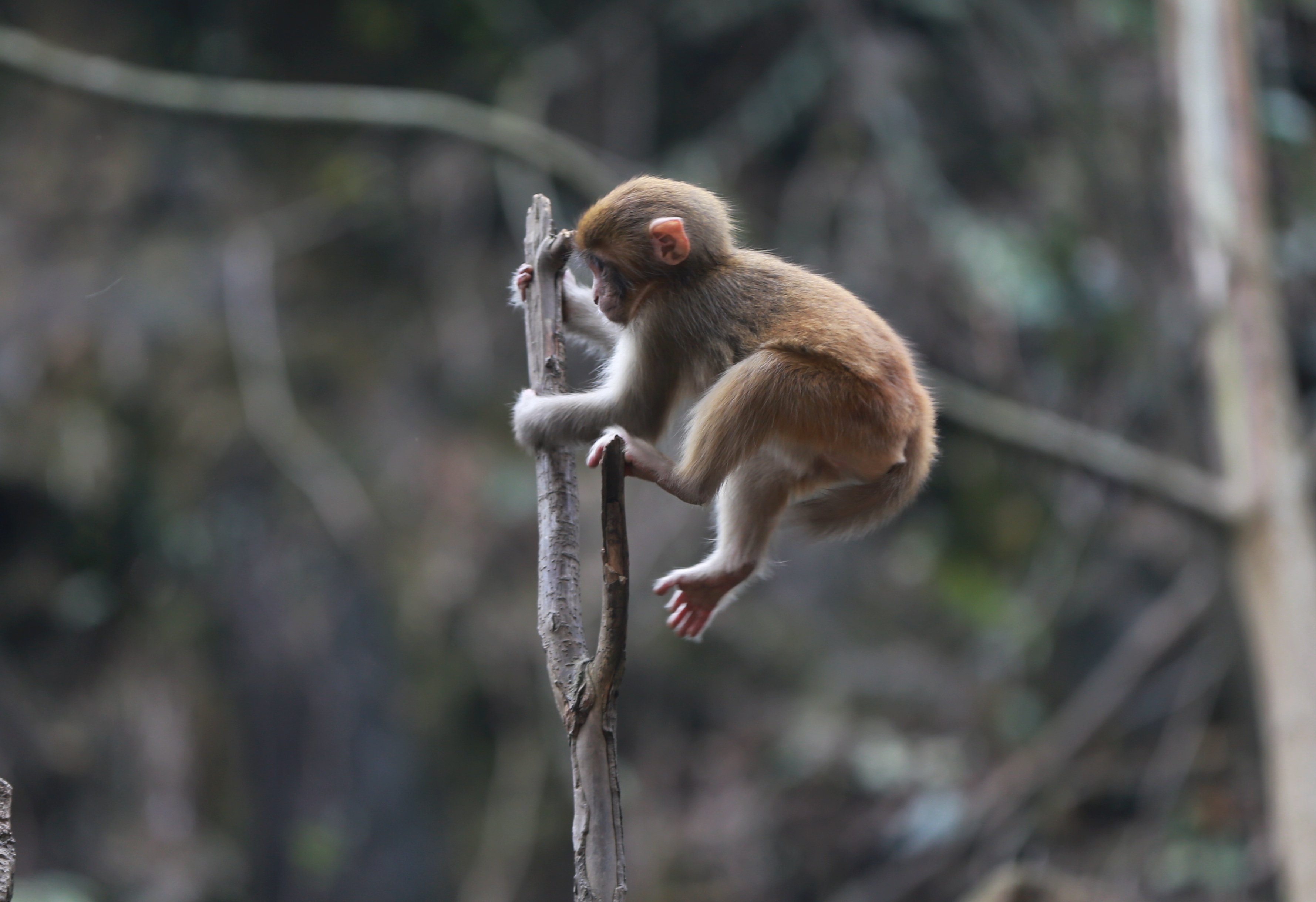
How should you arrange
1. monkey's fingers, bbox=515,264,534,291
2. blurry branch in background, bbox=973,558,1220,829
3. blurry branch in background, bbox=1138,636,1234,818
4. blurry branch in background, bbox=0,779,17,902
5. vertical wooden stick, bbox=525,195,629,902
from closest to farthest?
blurry branch in background, bbox=0,779,17,902
vertical wooden stick, bbox=525,195,629,902
monkey's fingers, bbox=515,264,534,291
blurry branch in background, bbox=973,558,1220,829
blurry branch in background, bbox=1138,636,1234,818

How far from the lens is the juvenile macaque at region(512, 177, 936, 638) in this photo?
3238 millimetres

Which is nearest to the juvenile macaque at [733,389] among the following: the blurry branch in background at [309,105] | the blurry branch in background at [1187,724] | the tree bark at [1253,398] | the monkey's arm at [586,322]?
the monkey's arm at [586,322]

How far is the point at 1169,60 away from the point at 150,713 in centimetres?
878

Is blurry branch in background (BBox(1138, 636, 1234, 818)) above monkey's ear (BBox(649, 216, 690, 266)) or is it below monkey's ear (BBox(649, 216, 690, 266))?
below

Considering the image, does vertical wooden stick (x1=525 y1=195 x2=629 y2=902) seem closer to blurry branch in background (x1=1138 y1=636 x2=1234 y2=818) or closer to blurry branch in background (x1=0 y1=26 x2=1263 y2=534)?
blurry branch in background (x1=0 y1=26 x2=1263 y2=534)

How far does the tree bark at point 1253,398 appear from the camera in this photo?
6180 millimetres

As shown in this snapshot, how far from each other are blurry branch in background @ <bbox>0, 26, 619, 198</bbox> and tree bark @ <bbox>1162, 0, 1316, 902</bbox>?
363 centimetres

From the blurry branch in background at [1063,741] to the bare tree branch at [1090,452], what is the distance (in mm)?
1550

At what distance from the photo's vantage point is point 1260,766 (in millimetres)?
8078

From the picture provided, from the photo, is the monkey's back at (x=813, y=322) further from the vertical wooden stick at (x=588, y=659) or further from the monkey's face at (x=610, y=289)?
the vertical wooden stick at (x=588, y=659)

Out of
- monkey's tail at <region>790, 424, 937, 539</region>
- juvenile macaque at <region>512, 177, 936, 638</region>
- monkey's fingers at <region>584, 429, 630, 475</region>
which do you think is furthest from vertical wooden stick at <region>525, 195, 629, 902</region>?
monkey's tail at <region>790, 424, 937, 539</region>

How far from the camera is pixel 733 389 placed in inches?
127

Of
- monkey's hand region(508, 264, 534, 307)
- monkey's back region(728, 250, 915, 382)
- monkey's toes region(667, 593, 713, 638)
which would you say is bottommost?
monkey's toes region(667, 593, 713, 638)

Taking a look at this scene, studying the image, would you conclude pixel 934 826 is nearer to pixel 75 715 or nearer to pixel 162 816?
pixel 162 816
